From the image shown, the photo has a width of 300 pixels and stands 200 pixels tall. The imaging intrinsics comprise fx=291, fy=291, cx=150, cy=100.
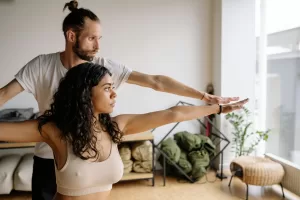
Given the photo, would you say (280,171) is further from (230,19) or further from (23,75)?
(23,75)

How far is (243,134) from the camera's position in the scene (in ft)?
11.8

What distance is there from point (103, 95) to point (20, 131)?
0.34 m

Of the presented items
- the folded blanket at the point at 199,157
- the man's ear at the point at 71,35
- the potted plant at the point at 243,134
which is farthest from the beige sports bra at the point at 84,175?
the potted plant at the point at 243,134

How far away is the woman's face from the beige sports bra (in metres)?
0.20

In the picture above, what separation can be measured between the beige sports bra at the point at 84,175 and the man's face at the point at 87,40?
0.56 m

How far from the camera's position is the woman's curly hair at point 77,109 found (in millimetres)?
1129

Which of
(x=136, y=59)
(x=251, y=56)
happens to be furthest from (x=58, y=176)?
(x=251, y=56)

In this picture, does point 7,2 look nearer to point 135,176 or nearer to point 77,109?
point 135,176

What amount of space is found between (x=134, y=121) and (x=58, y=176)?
1.31 ft

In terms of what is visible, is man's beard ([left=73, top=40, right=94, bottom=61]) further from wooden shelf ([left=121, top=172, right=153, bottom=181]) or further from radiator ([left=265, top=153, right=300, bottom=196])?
radiator ([left=265, top=153, right=300, bottom=196])

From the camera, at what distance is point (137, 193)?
10.3ft

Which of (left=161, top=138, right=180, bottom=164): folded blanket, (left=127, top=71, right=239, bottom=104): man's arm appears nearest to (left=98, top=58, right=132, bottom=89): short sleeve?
(left=127, top=71, right=239, bottom=104): man's arm

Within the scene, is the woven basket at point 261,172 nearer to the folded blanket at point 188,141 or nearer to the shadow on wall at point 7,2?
the folded blanket at point 188,141

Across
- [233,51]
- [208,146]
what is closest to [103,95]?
[208,146]
